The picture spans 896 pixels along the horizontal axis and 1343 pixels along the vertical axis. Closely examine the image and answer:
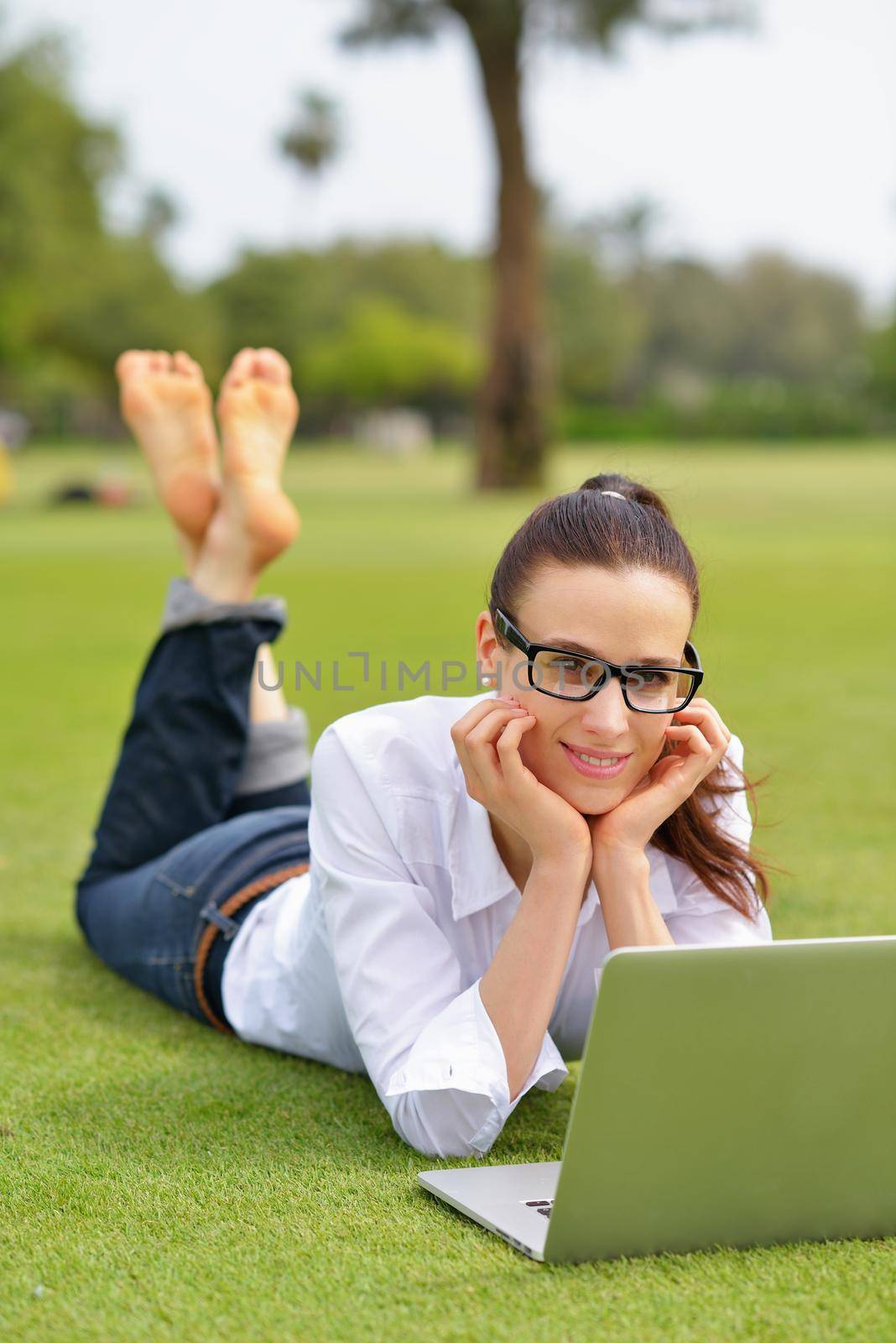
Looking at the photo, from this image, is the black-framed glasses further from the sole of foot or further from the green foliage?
the green foliage

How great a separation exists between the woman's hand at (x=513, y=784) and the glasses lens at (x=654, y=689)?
0.15 metres

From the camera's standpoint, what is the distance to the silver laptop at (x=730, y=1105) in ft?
6.07

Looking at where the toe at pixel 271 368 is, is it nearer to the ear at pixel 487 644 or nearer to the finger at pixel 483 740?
the ear at pixel 487 644

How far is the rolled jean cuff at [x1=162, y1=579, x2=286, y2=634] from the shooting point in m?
3.62

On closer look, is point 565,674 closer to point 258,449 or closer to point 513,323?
point 258,449

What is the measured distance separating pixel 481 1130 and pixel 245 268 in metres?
69.8

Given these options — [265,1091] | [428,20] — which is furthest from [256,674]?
[428,20]

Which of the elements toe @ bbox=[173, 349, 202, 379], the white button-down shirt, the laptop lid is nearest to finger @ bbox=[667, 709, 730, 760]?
the white button-down shirt

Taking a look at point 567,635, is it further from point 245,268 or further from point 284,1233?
point 245,268

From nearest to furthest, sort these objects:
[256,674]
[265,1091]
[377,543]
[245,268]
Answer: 1. [265,1091]
2. [256,674]
3. [377,543]
4. [245,268]

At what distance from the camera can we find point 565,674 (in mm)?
2258

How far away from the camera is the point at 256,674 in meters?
3.82

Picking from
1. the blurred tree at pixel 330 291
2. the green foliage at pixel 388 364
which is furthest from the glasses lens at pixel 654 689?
the green foliage at pixel 388 364

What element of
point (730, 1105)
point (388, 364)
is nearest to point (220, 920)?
point (730, 1105)
